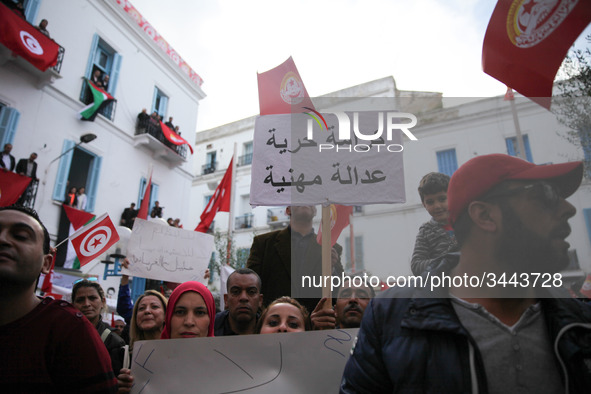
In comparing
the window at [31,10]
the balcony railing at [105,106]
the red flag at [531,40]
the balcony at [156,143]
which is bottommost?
the red flag at [531,40]

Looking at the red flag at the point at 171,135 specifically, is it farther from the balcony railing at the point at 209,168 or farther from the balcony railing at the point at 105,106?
the balcony railing at the point at 209,168

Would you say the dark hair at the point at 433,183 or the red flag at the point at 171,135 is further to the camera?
the red flag at the point at 171,135

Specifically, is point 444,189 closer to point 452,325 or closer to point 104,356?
point 452,325

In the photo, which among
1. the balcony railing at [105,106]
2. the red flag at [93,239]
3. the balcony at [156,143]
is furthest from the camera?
the balcony at [156,143]

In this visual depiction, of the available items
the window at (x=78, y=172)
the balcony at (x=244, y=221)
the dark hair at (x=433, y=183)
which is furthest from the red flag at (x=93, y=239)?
the balcony at (x=244, y=221)

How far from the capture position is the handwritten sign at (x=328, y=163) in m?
2.56

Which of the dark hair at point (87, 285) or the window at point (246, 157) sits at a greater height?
the window at point (246, 157)

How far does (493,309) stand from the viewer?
1365mm

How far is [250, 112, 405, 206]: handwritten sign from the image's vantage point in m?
2.56

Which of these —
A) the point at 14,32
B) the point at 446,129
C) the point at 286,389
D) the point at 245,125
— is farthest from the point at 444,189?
the point at 245,125

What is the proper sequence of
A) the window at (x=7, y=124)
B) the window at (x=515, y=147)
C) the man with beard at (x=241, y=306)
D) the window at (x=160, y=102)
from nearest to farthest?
the window at (x=515, y=147) < the man with beard at (x=241, y=306) < the window at (x=7, y=124) < the window at (x=160, y=102)

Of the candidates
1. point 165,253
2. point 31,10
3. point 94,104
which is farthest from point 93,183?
point 165,253

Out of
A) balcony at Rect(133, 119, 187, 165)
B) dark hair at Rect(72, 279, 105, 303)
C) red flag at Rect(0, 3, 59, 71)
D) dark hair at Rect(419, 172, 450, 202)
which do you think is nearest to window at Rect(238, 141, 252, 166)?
balcony at Rect(133, 119, 187, 165)

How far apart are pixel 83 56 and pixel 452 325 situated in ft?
44.7
